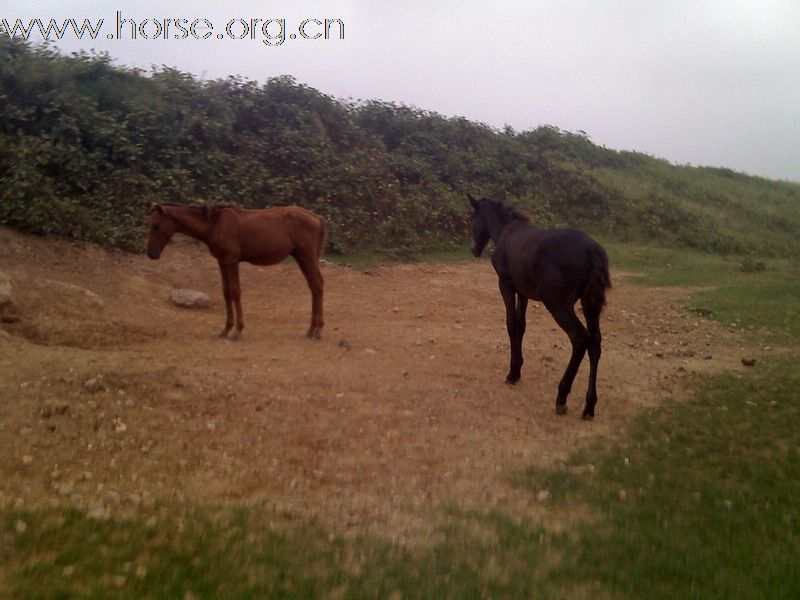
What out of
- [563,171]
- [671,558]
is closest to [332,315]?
[671,558]

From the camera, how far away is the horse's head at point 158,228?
373 inches

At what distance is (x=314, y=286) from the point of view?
9.94 meters

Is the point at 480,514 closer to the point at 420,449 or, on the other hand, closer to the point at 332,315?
the point at 420,449

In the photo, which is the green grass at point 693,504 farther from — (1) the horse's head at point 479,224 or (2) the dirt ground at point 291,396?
(1) the horse's head at point 479,224

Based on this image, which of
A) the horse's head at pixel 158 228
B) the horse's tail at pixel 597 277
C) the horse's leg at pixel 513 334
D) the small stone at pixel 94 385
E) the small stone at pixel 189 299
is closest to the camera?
the small stone at pixel 94 385

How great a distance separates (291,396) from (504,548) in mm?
3173

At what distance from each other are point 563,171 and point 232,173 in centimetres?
1295

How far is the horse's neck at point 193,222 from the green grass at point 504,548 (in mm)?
5955

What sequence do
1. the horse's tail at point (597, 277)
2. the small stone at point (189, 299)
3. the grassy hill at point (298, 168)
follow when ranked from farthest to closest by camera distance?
the grassy hill at point (298, 168)
the small stone at point (189, 299)
the horse's tail at point (597, 277)

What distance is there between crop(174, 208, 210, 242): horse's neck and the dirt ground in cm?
133

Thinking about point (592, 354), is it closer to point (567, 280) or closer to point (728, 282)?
point (567, 280)

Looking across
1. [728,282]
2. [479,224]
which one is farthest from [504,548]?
[728,282]

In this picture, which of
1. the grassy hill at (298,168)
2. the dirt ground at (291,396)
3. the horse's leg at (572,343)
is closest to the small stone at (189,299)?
the dirt ground at (291,396)

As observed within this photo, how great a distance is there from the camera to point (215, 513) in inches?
153
